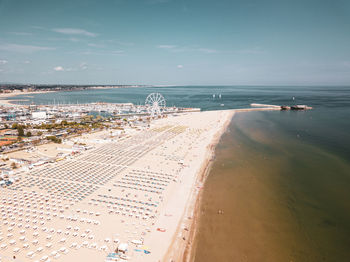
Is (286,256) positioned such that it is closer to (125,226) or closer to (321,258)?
(321,258)

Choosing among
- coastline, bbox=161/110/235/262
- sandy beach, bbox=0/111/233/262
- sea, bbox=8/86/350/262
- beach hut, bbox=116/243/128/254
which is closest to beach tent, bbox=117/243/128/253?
beach hut, bbox=116/243/128/254

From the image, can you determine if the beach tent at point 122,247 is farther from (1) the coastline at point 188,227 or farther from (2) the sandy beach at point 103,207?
(1) the coastline at point 188,227

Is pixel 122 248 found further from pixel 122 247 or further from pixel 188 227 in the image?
pixel 188 227

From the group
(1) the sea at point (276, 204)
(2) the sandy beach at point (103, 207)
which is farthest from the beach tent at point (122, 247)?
(1) the sea at point (276, 204)

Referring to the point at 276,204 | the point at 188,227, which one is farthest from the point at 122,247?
the point at 276,204

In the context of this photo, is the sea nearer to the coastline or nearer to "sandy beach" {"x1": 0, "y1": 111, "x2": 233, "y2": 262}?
the coastline

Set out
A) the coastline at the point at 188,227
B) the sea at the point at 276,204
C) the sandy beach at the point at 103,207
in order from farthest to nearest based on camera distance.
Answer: the sea at the point at 276,204 → the sandy beach at the point at 103,207 → the coastline at the point at 188,227

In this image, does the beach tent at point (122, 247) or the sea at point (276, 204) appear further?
the sea at point (276, 204)
